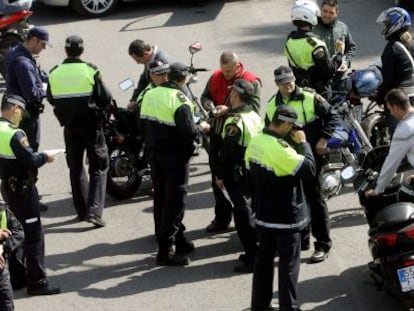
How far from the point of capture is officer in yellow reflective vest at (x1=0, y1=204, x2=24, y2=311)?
7.87 meters

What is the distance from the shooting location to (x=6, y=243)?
26.2ft

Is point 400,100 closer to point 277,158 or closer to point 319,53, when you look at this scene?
point 277,158

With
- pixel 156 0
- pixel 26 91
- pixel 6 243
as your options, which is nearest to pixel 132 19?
pixel 156 0

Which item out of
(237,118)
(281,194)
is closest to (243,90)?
(237,118)

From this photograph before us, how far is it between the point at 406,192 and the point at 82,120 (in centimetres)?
368

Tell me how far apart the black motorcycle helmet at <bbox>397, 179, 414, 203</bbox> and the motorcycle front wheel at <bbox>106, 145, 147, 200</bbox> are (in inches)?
145

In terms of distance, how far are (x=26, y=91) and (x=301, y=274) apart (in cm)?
352

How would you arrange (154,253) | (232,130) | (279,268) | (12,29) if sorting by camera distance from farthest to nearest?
→ 1. (12,29)
2. (154,253)
3. (232,130)
4. (279,268)

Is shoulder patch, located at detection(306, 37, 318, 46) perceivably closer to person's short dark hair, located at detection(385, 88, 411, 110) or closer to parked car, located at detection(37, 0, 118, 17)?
person's short dark hair, located at detection(385, 88, 411, 110)

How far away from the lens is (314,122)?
9398mm

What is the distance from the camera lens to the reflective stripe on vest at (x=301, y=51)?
1063 centimetres

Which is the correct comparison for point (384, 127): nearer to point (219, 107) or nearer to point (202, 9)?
point (219, 107)

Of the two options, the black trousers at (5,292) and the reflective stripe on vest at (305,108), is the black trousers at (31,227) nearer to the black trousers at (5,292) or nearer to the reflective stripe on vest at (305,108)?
the black trousers at (5,292)

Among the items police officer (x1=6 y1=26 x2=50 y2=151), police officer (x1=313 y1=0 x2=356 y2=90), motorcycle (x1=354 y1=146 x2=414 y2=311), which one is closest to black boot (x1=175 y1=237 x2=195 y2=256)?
motorcycle (x1=354 y1=146 x2=414 y2=311)
